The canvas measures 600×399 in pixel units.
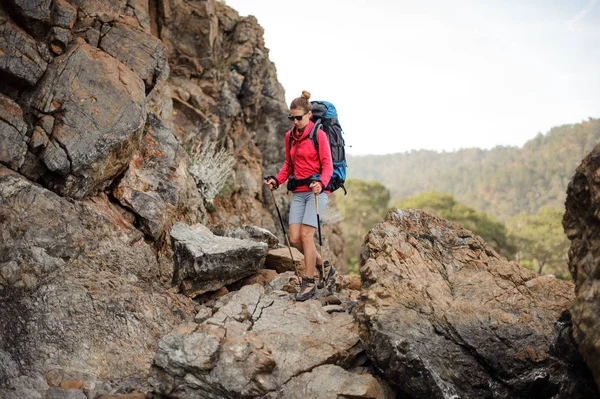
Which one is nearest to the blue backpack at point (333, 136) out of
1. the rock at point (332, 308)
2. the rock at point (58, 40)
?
the rock at point (332, 308)

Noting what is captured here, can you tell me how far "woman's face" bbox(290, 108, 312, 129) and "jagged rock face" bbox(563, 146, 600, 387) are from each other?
325cm

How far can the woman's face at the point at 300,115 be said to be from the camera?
18.6ft

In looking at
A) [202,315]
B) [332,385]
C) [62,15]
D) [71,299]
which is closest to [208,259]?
[202,315]

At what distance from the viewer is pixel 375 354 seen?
4.10m

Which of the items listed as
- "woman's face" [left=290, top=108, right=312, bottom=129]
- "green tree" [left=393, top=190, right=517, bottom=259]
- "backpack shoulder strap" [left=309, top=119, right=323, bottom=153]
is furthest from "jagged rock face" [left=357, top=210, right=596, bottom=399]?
"green tree" [left=393, top=190, right=517, bottom=259]

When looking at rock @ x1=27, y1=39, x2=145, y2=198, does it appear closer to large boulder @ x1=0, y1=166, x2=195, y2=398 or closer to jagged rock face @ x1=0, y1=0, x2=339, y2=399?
jagged rock face @ x1=0, y1=0, x2=339, y2=399

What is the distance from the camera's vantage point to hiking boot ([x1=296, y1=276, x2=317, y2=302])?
5.62m

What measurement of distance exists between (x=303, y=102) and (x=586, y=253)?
3632mm

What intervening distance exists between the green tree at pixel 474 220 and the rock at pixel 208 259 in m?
30.9

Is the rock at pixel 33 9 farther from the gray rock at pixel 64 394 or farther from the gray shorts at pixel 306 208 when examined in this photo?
the gray rock at pixel 64 394

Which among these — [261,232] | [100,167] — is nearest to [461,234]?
[261,232]

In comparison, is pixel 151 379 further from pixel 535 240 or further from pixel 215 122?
pixel 535 240

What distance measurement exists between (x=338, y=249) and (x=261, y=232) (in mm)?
9846

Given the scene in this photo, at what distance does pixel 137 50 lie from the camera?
6918 mm
